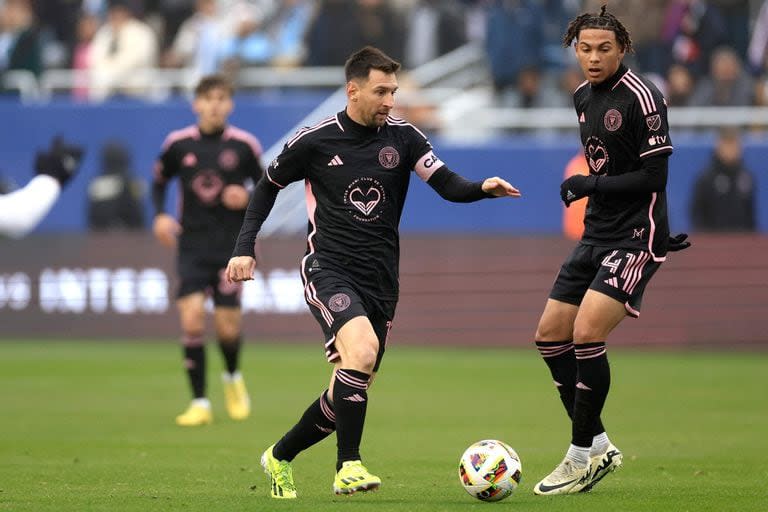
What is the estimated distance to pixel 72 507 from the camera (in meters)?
7.75

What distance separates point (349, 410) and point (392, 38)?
14267 millimetres

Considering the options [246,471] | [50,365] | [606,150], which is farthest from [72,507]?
[50,365]

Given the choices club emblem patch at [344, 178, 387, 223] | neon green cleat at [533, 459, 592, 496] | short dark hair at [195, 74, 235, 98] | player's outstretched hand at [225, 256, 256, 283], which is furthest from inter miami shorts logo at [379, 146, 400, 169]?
short dark hair at [195, 74, 235, 98]

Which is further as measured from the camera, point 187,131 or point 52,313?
point 52,313

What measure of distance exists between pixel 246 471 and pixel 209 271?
372cm

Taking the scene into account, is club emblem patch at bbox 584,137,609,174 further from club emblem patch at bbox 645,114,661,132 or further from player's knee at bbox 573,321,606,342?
player's knee at bbox 573,321,606,342

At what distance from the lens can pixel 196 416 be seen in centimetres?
1238

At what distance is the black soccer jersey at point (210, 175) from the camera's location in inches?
508

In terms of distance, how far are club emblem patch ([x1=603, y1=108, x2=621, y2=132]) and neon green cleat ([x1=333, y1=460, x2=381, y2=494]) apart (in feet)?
7.72

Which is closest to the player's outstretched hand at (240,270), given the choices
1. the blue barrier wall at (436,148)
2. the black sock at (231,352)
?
the black sock at (231,352)

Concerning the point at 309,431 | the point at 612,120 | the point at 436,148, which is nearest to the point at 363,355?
the point at 309,431

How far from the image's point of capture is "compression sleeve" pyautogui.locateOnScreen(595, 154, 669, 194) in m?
8.28

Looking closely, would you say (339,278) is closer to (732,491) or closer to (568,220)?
(732,491)

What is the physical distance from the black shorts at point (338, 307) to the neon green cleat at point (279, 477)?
2.07 feet
